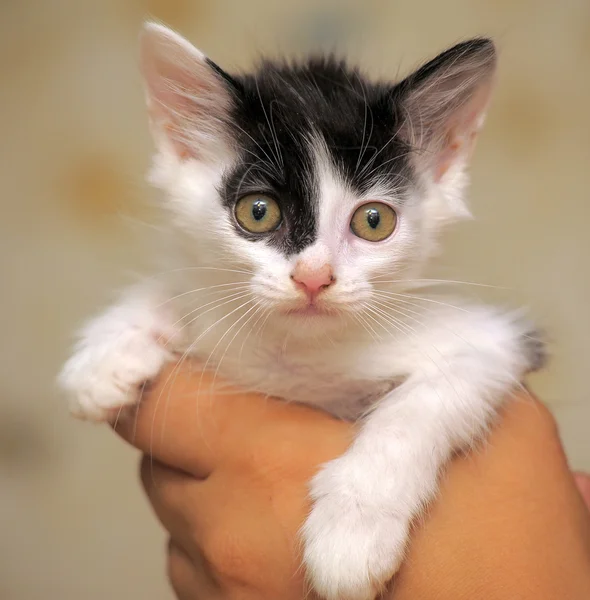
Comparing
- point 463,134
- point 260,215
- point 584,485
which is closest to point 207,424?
point 260,215

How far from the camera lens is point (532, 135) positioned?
6.20 ft

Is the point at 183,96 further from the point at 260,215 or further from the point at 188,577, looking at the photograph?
the point at 188,577

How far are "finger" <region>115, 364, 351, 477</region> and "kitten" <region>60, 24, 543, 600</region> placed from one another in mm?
41

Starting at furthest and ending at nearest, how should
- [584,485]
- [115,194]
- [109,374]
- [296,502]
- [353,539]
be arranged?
1. [115,194]
2. [584,485]
3. [109,374]
4. [296,502]
5. [353,539]

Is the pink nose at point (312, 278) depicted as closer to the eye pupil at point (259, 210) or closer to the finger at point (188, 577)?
the eye pupil at point (259, 210)

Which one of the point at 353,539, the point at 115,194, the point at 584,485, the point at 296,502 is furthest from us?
the point at 115,194

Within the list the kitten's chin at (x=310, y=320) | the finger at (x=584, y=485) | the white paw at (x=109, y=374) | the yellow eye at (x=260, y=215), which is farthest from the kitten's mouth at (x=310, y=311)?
the finger at (x=584, y=485)

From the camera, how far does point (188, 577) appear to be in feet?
3.45

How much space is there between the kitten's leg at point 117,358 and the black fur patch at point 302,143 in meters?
0.31

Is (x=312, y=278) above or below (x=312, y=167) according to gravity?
below

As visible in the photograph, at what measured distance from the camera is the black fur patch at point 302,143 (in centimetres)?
91

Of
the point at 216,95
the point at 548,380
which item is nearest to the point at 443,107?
the point at 216,95

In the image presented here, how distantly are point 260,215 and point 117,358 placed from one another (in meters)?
0.37

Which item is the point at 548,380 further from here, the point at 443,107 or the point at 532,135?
the point at 443,107
